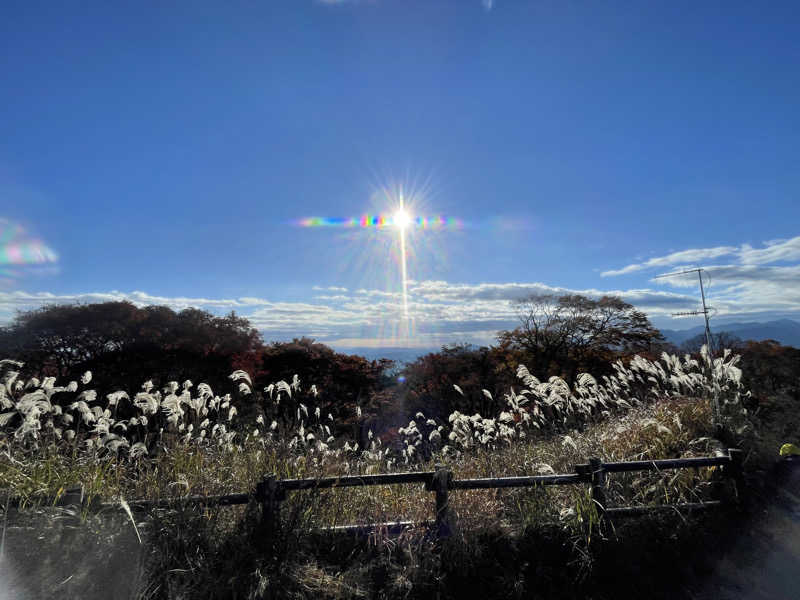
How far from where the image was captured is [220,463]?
215 inches

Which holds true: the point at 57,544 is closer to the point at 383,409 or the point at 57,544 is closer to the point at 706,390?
the point at 706,390

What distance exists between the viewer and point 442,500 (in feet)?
17.3

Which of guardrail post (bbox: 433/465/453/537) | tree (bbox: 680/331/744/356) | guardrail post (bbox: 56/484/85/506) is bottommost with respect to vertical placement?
guardrail post (bbox: 433/465/453/537)

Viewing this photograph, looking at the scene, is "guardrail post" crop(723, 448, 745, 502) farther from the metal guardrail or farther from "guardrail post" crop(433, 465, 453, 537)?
"guardrail post" crop(433, 465, 453, 537)

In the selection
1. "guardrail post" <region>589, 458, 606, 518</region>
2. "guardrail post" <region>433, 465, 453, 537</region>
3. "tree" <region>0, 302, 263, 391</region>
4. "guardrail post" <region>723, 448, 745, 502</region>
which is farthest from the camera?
"tree" <region>0, 302, 263, 391</region>

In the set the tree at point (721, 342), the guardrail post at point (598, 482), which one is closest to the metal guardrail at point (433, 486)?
the guardrail post at point (598, 482)

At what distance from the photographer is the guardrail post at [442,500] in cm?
521

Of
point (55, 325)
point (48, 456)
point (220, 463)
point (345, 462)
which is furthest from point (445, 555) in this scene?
point (55, 325)

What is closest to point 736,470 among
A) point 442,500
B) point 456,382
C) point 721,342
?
point 442,500

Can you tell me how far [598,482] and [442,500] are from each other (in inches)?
72.7

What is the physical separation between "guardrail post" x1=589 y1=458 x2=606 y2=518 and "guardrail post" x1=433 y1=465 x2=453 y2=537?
1683mm

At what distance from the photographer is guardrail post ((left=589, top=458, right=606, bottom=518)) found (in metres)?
5.46

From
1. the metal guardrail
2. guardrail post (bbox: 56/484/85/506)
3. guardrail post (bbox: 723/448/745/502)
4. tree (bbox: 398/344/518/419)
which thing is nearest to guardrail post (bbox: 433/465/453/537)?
the metal guardrail

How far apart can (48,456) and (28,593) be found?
194cm
